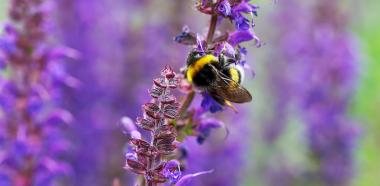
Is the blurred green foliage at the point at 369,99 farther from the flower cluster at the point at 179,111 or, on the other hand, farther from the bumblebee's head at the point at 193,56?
the bumblebee's head at the point at 193,56

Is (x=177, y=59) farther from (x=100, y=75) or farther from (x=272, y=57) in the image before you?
(x=272, y=57)

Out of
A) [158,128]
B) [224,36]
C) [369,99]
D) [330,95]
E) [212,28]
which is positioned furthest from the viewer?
[369,99]

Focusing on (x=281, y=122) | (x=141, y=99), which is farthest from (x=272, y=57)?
(x=141, y=99)

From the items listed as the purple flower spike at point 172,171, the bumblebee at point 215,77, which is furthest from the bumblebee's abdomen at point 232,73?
the purple flower spike at point 172,171

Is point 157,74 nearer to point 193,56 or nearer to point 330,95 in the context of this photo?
point 330,95

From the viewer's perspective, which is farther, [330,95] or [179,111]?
[330,95]

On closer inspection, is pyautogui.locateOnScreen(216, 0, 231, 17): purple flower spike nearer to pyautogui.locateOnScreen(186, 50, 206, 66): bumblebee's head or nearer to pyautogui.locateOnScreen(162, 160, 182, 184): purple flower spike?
pyautogui.locateOnScreen(186, 50, 206, 66): bumblebee's head

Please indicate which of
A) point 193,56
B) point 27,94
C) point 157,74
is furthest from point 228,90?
point 157,74
